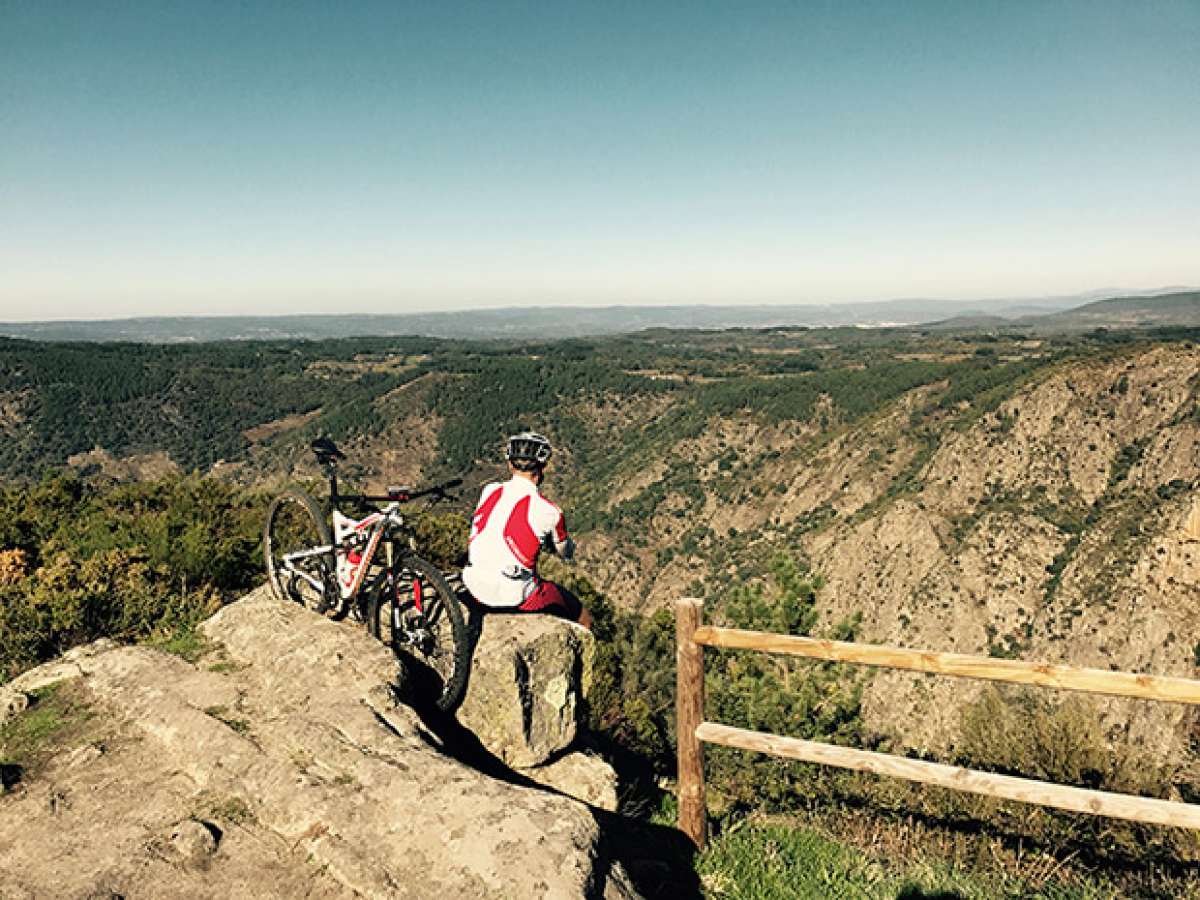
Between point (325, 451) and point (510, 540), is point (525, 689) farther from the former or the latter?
point (325, 451)

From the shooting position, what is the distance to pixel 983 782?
13.4 feet

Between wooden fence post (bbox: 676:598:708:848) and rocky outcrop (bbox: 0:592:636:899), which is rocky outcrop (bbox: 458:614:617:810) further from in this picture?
rocky outcrop (bbox: 0:592:636:899)

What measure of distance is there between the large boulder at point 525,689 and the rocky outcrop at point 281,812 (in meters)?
0.79

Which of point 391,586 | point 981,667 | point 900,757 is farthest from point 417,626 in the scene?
point 981,667

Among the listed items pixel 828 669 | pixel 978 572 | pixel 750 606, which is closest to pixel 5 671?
pixel 750 606

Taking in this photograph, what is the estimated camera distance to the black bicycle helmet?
211 inches

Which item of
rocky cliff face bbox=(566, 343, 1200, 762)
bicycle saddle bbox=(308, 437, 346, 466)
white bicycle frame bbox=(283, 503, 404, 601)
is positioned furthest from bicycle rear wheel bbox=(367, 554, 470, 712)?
rocky cliff face bbox=(566, 343, 1200, 762)

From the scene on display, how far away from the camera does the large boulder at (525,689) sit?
5.09 metres

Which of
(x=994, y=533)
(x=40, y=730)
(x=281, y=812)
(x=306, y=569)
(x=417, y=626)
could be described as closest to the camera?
(x=281, y=812)

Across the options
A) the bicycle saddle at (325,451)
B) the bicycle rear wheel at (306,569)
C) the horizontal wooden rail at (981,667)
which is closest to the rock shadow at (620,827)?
the bicycle rear wheel at (306,569)

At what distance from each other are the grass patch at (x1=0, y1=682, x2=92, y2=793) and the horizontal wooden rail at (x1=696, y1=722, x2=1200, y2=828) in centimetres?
390

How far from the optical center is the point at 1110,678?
3.82 m

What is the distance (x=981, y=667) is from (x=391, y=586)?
404 centimetres

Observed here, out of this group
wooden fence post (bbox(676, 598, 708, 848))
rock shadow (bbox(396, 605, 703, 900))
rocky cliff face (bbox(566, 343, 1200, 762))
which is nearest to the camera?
rock shadow (bbox(396, 605, 703, 900))
